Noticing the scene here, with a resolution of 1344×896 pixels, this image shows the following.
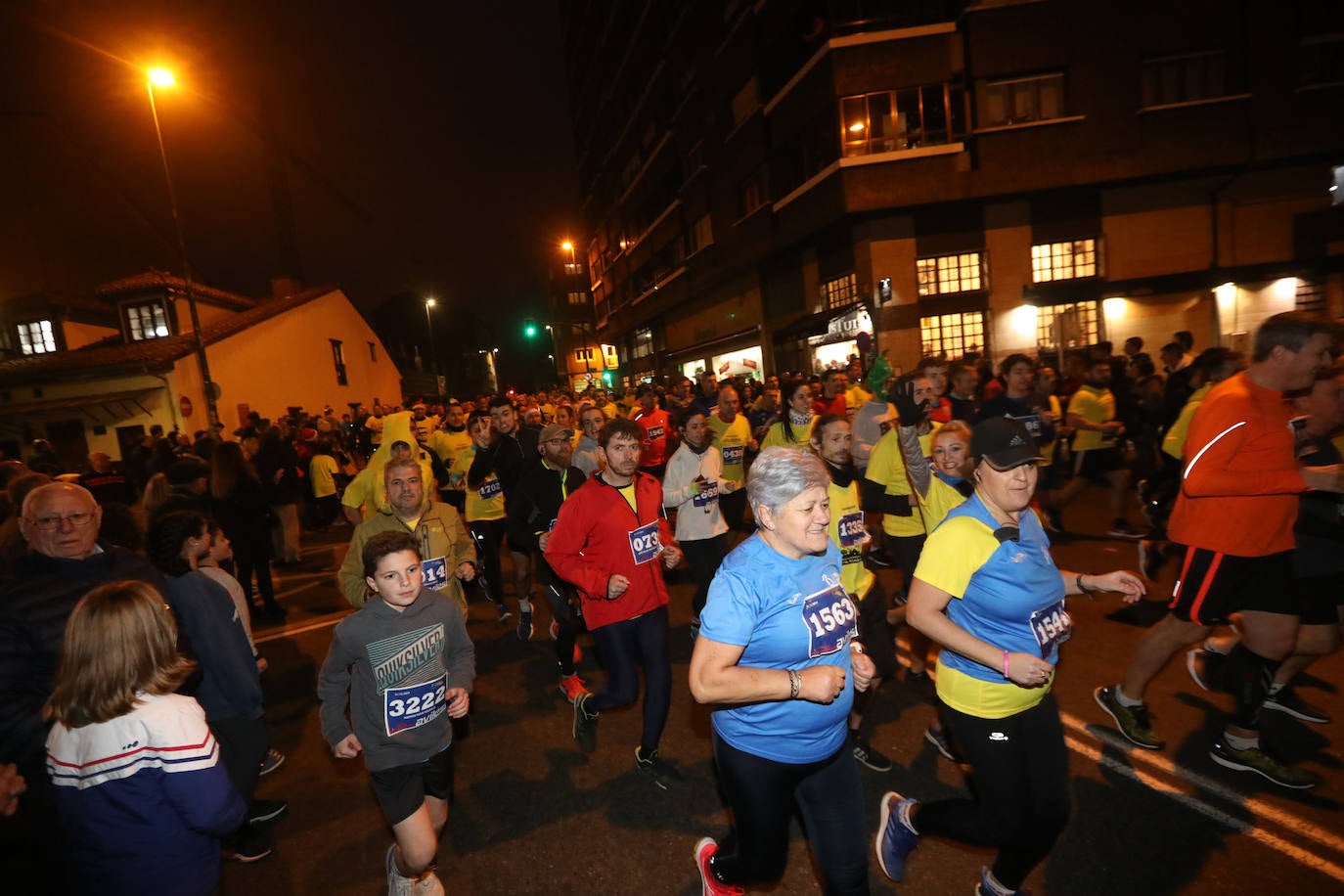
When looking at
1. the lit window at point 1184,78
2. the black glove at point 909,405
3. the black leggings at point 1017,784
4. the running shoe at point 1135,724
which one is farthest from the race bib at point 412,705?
the lit window at point 1184,78

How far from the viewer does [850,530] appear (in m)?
4.19

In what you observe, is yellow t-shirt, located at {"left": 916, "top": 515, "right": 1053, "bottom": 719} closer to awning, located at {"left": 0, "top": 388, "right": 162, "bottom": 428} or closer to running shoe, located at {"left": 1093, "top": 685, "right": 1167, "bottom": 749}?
running shoe, located at {"left": 1093, "top": 685, "right": 1167, "bottom": 749}

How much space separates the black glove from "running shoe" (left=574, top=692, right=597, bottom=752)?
2.80 metres

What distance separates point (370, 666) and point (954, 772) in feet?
10.9

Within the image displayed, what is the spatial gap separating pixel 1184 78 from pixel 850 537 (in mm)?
23273

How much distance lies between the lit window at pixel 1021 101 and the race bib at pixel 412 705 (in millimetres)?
21952

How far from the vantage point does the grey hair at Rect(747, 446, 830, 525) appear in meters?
2.30

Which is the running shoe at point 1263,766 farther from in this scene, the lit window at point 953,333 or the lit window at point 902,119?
the lit window at point 902,119

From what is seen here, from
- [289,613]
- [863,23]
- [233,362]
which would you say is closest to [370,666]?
[289,613]

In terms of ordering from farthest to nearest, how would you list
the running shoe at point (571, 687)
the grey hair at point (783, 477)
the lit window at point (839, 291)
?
the lit window at point (839, 291), the running shoe at point (571, 687), the grey hair at point (783, 477)

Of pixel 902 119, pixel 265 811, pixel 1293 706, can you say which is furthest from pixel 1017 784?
pixel 902 119

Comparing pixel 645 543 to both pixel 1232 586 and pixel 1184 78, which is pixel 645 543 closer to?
pixel 1232 586

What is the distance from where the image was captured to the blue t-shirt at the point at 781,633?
228 cm

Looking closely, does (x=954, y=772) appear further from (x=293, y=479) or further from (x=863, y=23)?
(x=863, y=23)
